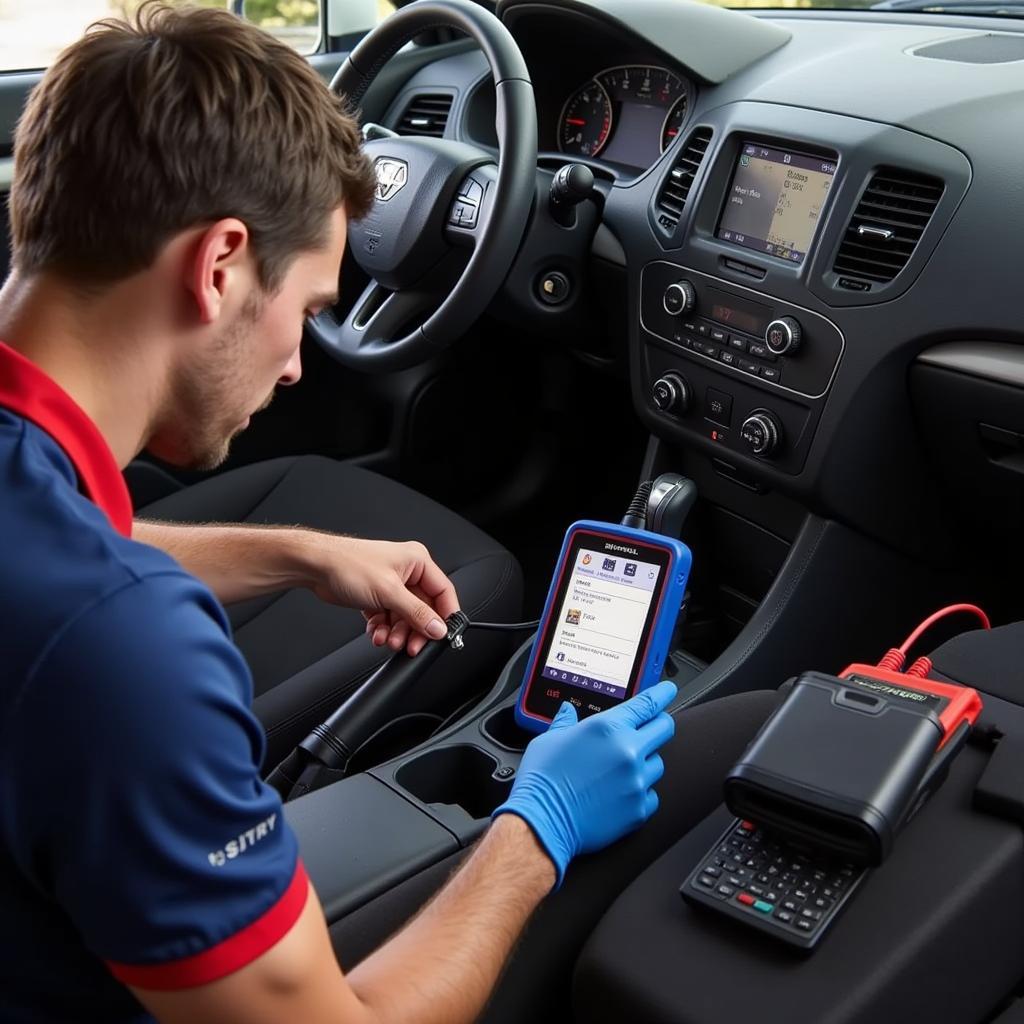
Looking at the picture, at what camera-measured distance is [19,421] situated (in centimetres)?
74

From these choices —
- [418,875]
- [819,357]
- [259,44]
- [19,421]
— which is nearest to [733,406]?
[819,357]

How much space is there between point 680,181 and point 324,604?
751 millimetres

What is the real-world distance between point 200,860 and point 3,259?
1.68m

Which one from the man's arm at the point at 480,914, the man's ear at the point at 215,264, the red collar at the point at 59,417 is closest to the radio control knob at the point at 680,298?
the man's arm at the point at 480,914

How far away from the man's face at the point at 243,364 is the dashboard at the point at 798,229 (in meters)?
0.75

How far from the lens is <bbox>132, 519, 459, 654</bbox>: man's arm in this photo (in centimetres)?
133

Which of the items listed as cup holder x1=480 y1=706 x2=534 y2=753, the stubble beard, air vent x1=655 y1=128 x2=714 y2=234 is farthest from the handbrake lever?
air vent x1=655 y1=128 x2=714 y2=234

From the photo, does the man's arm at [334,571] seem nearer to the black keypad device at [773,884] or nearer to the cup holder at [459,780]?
the cup holder at [459,780]

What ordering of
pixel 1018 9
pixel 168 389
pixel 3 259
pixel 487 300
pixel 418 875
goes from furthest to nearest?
pixel 3 259, pixel 1018 9, pixel 487 300, pixel 418 875, pixel 168 389

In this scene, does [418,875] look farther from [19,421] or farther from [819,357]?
[819,357]

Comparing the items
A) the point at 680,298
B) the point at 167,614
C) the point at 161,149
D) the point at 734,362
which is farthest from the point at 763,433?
the point at 167,614

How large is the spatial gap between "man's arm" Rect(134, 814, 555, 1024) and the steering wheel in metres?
0.84

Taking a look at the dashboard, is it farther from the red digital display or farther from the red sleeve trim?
the red sleeve trim

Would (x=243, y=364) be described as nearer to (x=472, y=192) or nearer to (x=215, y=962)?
(x=215, y=962)
